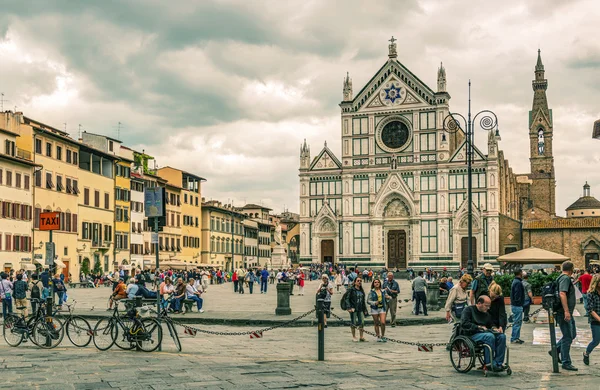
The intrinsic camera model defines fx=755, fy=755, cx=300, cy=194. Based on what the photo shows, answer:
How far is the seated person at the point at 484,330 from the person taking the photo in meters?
11.0

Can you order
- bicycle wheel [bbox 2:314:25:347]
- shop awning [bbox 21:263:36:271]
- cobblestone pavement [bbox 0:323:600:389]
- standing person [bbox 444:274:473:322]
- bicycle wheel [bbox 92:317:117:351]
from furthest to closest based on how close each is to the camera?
shop awning [bbox 21:263:36:271] < standing person [bbox 444:274:473:322] < bicycle wheel [bbox 2:314:25:347] < bicycle wheel [bbox 92:317:117:351] < cobblestone pavement [bbox 0:323:600:389]

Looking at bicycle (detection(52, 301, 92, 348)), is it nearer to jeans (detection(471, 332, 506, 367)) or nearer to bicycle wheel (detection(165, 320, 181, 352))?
bicycle wheel (detection(165, 320, 181, 352))

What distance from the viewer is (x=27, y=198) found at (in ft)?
155

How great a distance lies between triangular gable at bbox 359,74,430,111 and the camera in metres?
76.2

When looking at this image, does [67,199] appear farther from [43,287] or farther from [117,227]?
[43,287]

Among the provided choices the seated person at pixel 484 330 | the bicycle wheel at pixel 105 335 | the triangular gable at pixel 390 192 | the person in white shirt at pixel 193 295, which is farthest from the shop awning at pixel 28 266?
the seated person at pixel 484 330

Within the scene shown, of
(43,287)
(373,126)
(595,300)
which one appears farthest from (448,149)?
(595,300)

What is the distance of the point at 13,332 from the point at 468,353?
9.42 m

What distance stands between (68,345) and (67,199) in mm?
38773

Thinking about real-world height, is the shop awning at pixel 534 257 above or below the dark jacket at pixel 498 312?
above

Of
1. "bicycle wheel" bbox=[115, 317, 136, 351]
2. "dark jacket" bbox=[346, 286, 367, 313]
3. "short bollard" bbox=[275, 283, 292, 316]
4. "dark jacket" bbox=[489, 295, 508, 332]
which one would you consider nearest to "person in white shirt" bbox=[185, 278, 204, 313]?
"short bollard" bbox=[275, 283, 292, 316]

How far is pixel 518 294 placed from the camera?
16.8m

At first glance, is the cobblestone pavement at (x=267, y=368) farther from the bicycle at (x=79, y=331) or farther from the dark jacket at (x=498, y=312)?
the dark jacket at (x=498, y=312)

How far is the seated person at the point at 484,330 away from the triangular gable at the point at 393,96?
6586cm
